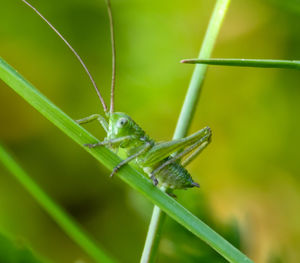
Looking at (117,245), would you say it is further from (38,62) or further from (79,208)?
(38,62)

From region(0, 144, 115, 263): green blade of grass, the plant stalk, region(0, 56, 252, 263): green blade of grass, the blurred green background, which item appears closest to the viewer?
region(0, 56, 252, 263): green blade of grass

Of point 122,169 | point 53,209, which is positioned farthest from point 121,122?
point 122,169

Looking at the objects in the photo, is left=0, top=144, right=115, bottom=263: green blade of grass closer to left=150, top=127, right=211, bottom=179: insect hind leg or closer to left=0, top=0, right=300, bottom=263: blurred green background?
left=150, top=127, right=211, bottom=179: insect hind leg

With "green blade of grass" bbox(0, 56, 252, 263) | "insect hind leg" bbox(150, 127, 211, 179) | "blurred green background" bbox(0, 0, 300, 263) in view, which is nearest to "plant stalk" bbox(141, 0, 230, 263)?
"green blade of grass" bbox(0, 56, 252, 263)

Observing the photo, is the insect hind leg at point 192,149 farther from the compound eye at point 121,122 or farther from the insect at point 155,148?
the compound eye at point 121,122

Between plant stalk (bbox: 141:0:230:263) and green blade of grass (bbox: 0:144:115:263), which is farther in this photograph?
green blade of grass (bbox: 0:144:115:263)

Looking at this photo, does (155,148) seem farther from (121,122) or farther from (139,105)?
(139,105)

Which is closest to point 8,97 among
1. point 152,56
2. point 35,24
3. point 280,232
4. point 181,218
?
point 35,24

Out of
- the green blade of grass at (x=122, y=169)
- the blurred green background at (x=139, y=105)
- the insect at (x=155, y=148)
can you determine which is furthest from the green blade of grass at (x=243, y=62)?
the blurred green background at (x=139, y=105)
